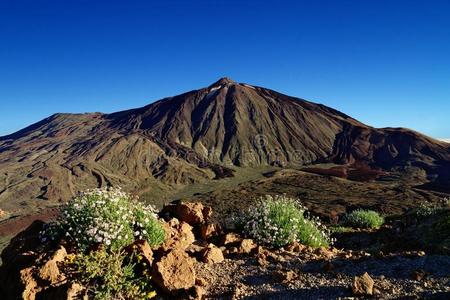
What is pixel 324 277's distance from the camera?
641 cm

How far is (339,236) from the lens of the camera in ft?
42.6

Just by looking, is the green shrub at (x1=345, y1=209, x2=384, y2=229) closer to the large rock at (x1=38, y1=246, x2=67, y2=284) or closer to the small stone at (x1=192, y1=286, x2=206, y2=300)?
the small stone at (x1=192, y1=286, x2=206, y2=300)

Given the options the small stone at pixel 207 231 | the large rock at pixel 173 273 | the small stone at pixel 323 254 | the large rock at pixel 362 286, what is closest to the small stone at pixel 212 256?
the large rock at pixel 173 273

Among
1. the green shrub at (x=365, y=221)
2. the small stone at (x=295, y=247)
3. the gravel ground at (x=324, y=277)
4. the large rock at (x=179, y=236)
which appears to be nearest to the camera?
the gravel ground at (x=324, y=277)

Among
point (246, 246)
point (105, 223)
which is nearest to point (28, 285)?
point (105, 223)

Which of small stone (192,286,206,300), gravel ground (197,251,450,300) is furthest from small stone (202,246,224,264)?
small stone (192,286,206,300)

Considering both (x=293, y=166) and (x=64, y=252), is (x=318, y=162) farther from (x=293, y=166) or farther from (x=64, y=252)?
(x=64, y=252)

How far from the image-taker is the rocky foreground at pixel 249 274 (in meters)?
5.74

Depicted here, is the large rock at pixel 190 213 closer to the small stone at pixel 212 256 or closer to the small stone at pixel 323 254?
the small stone at pixel 212 256

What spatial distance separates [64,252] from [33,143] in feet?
377

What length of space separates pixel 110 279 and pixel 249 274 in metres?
1.98

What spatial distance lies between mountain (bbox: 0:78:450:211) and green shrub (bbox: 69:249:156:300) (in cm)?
5845

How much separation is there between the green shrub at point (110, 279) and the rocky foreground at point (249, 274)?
0.16 metres

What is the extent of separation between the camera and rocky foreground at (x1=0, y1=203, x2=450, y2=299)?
5.74 m
